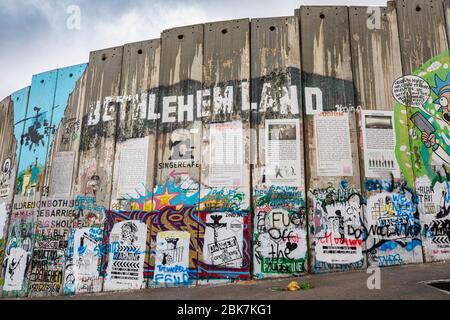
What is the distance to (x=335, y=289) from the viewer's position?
239 inches

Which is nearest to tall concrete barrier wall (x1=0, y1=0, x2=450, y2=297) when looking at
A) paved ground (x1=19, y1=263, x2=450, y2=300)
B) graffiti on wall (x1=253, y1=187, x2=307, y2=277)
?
graffiti on wall (x1=253, y1=187, x2=307, y2=277)

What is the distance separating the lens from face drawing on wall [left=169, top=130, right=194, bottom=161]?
8.70m

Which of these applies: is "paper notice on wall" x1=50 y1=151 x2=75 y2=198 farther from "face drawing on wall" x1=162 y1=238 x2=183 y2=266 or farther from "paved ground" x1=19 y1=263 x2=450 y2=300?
"face drawing on wall" x1=162 y1=238 x2=183 y2=266

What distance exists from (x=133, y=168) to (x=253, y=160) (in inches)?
119

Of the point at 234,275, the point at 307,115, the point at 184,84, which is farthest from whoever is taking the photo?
the point at 184,84

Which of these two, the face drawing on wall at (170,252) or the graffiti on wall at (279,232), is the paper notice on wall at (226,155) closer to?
the graffiti on wall at (279,232)

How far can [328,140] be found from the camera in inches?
324

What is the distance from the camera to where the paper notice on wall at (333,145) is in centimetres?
807

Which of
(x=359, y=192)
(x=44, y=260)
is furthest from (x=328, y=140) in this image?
(x=44, y=260)

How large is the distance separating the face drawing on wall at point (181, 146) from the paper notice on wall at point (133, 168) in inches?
27.9

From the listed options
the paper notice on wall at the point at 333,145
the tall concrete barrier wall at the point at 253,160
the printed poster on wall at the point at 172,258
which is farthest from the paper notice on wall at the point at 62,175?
the paper notice on wall at the point at 333,145

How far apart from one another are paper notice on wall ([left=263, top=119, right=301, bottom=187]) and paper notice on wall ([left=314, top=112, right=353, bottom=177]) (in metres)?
0.49

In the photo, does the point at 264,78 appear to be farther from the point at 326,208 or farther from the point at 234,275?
the point at 234,275

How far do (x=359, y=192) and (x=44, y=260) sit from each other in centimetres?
793
